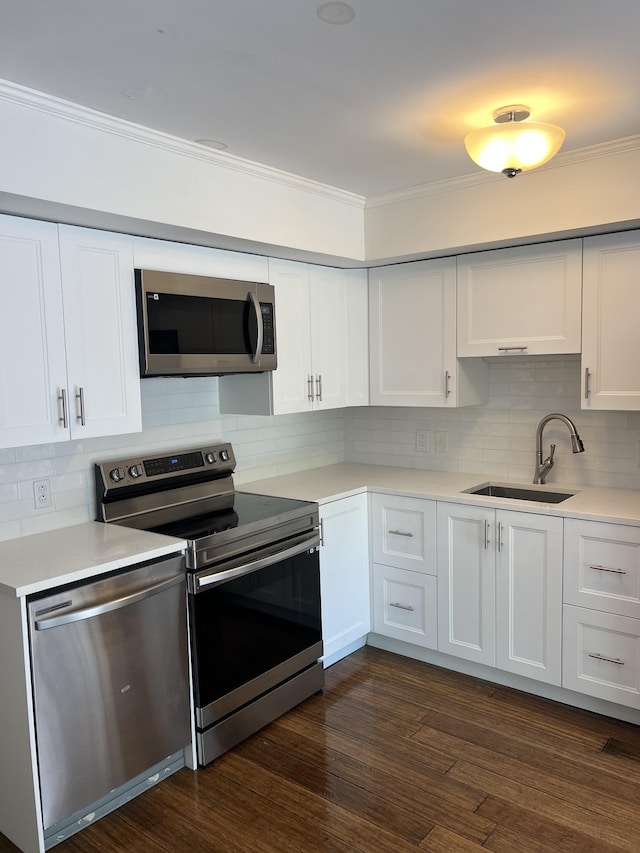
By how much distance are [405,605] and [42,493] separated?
185 cm

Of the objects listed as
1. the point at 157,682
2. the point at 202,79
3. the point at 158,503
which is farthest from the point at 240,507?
the point at 202,79

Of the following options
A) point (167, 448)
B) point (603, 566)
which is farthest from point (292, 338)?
point (603, 566)

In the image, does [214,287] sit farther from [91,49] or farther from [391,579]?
[391,579]

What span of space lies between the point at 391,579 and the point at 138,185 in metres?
2.24

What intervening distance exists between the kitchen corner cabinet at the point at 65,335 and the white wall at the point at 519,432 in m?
1.86

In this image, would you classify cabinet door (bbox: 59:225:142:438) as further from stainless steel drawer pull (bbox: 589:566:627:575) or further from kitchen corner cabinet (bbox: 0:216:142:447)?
stainless steel drawer pull (bbox: 589:566:627:575)

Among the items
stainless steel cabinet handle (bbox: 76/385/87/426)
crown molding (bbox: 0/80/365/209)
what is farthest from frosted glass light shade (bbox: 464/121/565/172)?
stainless steel cabinet handle (bbox: 76/385/87/426)

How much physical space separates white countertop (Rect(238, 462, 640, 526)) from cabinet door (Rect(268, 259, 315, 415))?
43cm

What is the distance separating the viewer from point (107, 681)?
87.7 inches

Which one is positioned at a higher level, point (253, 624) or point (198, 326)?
point (198, 326)

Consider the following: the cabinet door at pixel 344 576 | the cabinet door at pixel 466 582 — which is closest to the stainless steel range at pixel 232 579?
the cabinet door at pixel 344 576

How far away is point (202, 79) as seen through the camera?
6.57 ft

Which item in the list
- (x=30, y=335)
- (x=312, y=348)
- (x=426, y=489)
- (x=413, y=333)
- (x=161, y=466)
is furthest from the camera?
(x=413, y=333)

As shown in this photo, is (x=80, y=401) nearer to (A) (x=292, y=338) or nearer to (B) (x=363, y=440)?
(A) (x=292, y=338)
